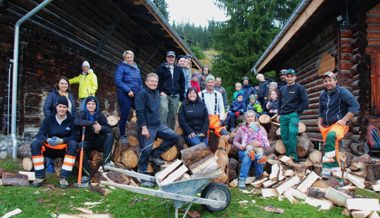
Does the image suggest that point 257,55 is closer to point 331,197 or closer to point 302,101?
point 302,101

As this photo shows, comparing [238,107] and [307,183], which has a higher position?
[238,107]

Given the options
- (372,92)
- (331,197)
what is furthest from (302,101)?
(331,197)

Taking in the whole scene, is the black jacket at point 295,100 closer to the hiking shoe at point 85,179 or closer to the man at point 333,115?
the man at point 333,115

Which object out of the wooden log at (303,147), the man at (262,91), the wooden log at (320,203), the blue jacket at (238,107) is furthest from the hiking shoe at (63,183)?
the man at (262,91)

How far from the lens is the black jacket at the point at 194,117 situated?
5992mm

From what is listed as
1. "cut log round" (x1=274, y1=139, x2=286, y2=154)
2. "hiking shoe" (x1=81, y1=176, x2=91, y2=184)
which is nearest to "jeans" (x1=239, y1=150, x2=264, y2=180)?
"cut log round" (x1=274, y1=139, x2=286, y2=154)

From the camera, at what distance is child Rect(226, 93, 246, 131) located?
9844mm

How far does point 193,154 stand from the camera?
4.64 metres

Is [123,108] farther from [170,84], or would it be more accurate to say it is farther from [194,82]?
[194,82]

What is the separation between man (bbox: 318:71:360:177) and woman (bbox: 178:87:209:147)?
80.3 inches

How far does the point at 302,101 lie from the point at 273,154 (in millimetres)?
1143

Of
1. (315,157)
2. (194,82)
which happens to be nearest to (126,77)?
(194,82)

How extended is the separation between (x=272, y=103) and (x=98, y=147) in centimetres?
502

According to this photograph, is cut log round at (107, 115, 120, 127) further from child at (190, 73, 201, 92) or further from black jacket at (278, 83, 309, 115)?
black jacket at (278, 83, 309, 115)
